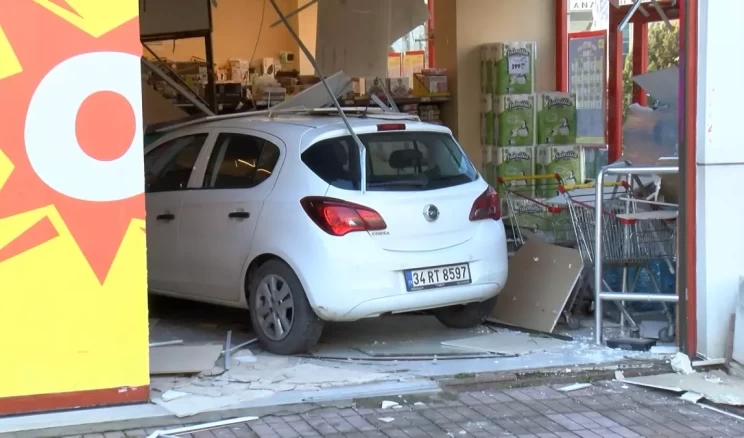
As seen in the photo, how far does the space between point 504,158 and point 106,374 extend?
23.1ft

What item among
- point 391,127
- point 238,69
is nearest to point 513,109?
point 391,127

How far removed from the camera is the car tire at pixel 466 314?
7663 millimetres

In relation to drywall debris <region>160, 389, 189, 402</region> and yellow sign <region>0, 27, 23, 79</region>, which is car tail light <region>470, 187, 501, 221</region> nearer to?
drywall debris <region>160, 389, 189, 402</region>

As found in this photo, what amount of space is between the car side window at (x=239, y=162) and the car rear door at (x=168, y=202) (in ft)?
0.80

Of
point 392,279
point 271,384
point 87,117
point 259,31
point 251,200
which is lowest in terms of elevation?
point 271,384

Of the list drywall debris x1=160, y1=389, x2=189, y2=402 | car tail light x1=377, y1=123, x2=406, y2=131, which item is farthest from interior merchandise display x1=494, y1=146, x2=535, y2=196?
drywall debris x1=160, y1=389, x2=189, y2=402

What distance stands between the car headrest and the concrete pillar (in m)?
1.92

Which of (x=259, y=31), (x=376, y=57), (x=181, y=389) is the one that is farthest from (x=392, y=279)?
(x=259, y=31)

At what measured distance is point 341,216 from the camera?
A: 21.8ft

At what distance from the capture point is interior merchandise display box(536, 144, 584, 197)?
457 inches

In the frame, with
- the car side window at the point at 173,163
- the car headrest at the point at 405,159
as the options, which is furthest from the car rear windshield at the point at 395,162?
the car side window at the point at 173,163

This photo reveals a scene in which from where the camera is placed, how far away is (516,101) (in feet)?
38.8

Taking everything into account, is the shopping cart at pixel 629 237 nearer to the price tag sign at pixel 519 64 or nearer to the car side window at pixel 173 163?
the car side window at pixel 173 163

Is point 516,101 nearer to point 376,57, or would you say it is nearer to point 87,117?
point 376,57
